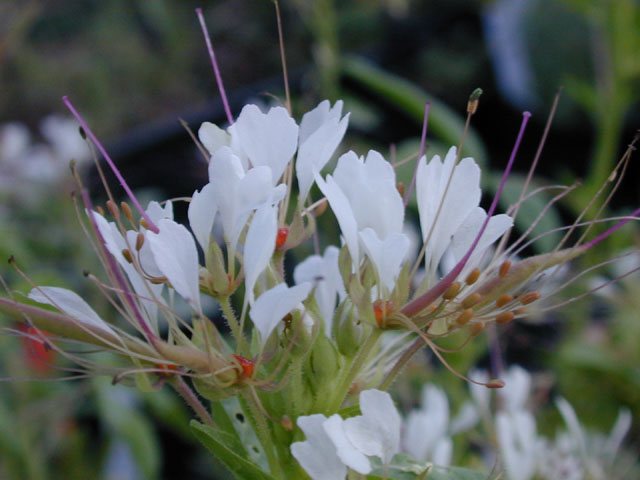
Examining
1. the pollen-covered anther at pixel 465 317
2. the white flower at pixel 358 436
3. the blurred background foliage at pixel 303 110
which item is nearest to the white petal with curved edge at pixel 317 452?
the white flower at pixel 358 436

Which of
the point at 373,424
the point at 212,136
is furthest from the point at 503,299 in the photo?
the point at 212,136

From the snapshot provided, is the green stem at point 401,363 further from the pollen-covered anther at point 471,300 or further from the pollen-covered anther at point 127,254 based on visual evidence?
the pollen-covered anther at point 127,254

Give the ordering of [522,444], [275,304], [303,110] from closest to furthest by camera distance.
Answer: [275,304]
[522,444]
[303,110]

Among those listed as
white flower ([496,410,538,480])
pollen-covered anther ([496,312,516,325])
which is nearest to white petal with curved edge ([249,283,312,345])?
pollen-covered anther ([496,312,516,325])

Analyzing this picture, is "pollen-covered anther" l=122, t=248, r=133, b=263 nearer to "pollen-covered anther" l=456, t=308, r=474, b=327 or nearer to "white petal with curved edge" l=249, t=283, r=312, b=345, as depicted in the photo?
"white petal with curved edge" l=249, t=283, r=312, b=345

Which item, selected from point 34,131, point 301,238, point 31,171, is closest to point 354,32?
point 34,131

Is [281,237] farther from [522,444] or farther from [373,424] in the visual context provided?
[522,444]

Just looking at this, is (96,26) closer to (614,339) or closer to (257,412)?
(614,339)
